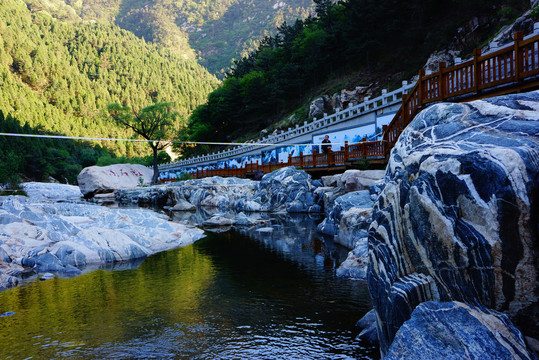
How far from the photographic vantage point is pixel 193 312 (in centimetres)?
665

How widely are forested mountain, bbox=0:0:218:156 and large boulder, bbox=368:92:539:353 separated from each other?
92272 mm

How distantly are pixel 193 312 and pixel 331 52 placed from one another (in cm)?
3661

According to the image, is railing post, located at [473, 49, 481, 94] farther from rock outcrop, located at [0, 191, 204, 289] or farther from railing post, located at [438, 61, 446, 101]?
rock outcrop, located at [0, 191, 204, 289]

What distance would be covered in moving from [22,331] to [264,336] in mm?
3711

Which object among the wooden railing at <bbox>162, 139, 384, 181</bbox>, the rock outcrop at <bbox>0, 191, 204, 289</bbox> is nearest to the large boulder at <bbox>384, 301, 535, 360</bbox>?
the rock outcrop at <bbox>0, 191, 204, 289</bbox>

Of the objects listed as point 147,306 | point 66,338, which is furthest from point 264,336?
point 66,338

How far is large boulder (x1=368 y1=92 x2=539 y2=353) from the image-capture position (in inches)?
127

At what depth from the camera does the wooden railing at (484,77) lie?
8.48m

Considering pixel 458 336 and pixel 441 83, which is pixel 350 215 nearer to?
pixel 441 83

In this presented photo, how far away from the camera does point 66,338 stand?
570cm

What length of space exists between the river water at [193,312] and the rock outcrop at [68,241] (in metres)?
0.97

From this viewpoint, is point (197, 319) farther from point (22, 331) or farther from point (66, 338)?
point (22, 331)

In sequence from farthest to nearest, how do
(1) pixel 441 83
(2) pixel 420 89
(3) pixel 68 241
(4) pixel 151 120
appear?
(4) pixel 151 120, (2) pixel 420 89, (1) pixel 441 83, (3) pixel 68 241

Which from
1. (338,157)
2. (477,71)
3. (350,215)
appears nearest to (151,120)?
(338,157)
